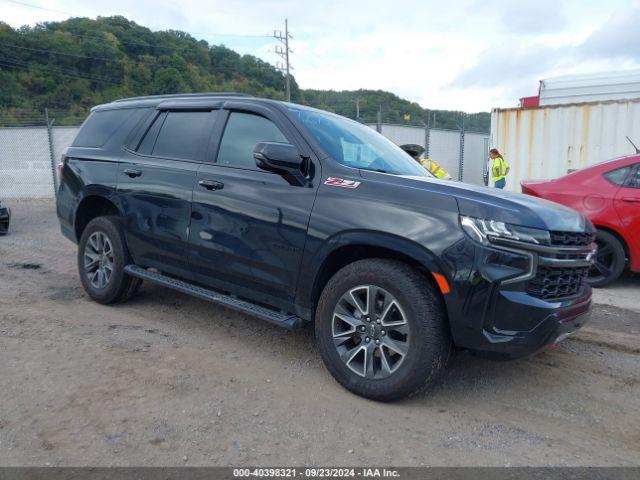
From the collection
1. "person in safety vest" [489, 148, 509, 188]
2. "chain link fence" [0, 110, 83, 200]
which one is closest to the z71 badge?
"person in safety vest" [489, 148, 509, 188]

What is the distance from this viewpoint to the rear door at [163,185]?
13.5 ft

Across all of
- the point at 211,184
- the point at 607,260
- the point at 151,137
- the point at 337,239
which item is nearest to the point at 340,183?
the point at 337,239

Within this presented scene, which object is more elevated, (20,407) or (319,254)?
(319,254)

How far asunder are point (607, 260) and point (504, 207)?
4.10m

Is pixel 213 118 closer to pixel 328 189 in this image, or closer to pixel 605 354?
pixel 328 189

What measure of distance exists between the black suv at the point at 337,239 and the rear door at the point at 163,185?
0.01 meters

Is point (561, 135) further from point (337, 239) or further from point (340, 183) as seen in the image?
point (337, 239)

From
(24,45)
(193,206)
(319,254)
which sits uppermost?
(24,45)

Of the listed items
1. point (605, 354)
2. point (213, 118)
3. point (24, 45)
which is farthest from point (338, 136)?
point (24, 45)

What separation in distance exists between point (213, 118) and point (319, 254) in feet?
5.38

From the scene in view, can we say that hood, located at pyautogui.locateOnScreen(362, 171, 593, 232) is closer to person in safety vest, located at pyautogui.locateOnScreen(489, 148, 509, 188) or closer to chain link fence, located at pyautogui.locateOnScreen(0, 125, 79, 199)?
person in safety vest, located at pyautogui.locateOnScreen(489, 148, 509, 188)

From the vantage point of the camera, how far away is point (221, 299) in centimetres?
387

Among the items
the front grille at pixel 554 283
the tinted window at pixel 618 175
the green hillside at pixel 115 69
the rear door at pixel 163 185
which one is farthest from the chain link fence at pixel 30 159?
the green hillside at pixel 115 69

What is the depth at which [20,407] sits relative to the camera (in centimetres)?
297
